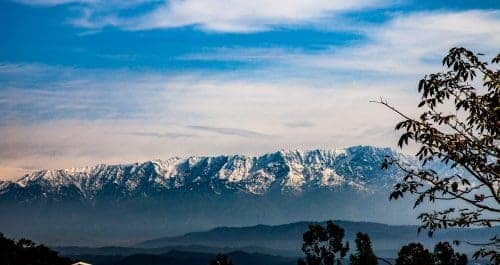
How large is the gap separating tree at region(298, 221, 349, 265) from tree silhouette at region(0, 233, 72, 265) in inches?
1666

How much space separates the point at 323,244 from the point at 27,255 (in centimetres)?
5195

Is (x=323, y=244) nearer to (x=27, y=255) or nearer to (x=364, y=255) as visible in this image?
(x=364, y=255)

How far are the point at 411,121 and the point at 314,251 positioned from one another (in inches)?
4698

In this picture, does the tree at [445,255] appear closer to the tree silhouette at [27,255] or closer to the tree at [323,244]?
the tree at [323,244]

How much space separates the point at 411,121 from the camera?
57.0 feet

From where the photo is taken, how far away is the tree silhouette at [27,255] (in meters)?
113

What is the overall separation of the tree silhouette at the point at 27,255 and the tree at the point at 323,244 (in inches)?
1666

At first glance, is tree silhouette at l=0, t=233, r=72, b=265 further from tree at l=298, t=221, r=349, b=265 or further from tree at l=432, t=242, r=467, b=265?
tree at l=432, t=242, r=467, b=265

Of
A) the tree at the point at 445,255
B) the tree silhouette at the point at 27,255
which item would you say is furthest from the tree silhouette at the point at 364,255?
the tree silhouette at the point at 27,255

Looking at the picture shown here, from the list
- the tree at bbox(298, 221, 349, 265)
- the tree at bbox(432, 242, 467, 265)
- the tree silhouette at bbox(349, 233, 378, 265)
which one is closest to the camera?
the tree silhouette at bbox(349, 233, 378, 265)

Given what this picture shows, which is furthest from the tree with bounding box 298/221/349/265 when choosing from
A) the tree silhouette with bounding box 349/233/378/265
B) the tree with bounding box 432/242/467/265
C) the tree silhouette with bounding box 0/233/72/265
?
the tree silhouette with bounding box 0/233/72/265

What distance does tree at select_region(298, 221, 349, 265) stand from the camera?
433 ft

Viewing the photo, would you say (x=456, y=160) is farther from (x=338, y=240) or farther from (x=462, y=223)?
(x=338, y=240)

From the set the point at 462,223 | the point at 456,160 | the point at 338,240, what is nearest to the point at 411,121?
the point at 456,160
